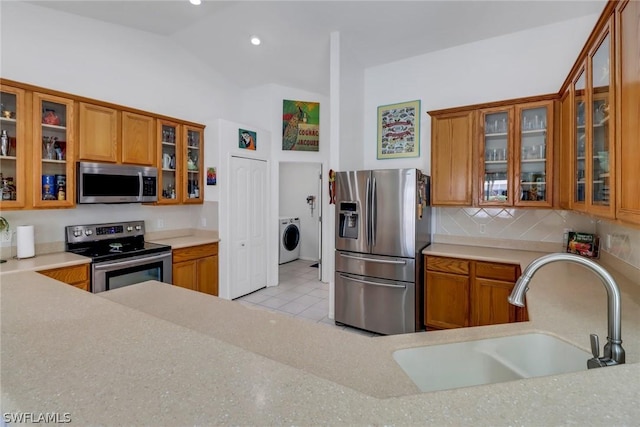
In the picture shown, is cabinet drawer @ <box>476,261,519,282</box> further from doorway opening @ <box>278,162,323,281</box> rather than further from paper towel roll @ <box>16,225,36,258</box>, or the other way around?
paper towel roll @ <box>16,225,36,258</box>

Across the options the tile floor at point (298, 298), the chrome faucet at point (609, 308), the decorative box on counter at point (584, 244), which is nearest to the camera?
the chrome faucet at point (609, 308)

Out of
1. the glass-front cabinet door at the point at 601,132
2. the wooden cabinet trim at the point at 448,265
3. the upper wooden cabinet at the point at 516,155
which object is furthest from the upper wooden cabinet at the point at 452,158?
the glass-front cabinet door at the point at 601,132

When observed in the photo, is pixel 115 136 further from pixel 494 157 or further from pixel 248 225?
pixel 494 157

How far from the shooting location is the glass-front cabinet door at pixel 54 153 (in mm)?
2643

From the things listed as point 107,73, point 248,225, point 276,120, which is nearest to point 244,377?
point 248,225

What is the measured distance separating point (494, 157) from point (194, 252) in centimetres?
352

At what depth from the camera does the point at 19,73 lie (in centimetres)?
277

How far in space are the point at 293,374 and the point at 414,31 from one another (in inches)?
142

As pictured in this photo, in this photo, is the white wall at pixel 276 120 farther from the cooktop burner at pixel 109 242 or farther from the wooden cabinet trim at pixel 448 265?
the wooden cabinet trim at pixel 448 265

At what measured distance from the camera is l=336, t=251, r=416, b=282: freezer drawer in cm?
293

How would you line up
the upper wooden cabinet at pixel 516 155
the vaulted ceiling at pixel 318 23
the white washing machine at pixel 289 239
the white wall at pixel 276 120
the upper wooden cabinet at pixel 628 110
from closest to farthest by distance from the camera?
the upper wooden cabinet at pixel 628 110, the upper wooden cabinet at pixel 516 155, the vaulted ceiling at pixel 318 23, the white wall at pixel 276 120, the white washing machine at pixel 289 239

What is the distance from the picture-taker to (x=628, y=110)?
129 cm

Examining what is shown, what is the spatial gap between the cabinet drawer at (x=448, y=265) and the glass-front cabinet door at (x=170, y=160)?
10.1ft

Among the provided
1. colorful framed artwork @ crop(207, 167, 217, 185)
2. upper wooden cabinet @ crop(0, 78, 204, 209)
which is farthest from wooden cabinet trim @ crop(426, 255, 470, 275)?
upper wooden cabinet @ crop(0, 78, 204, 209)
